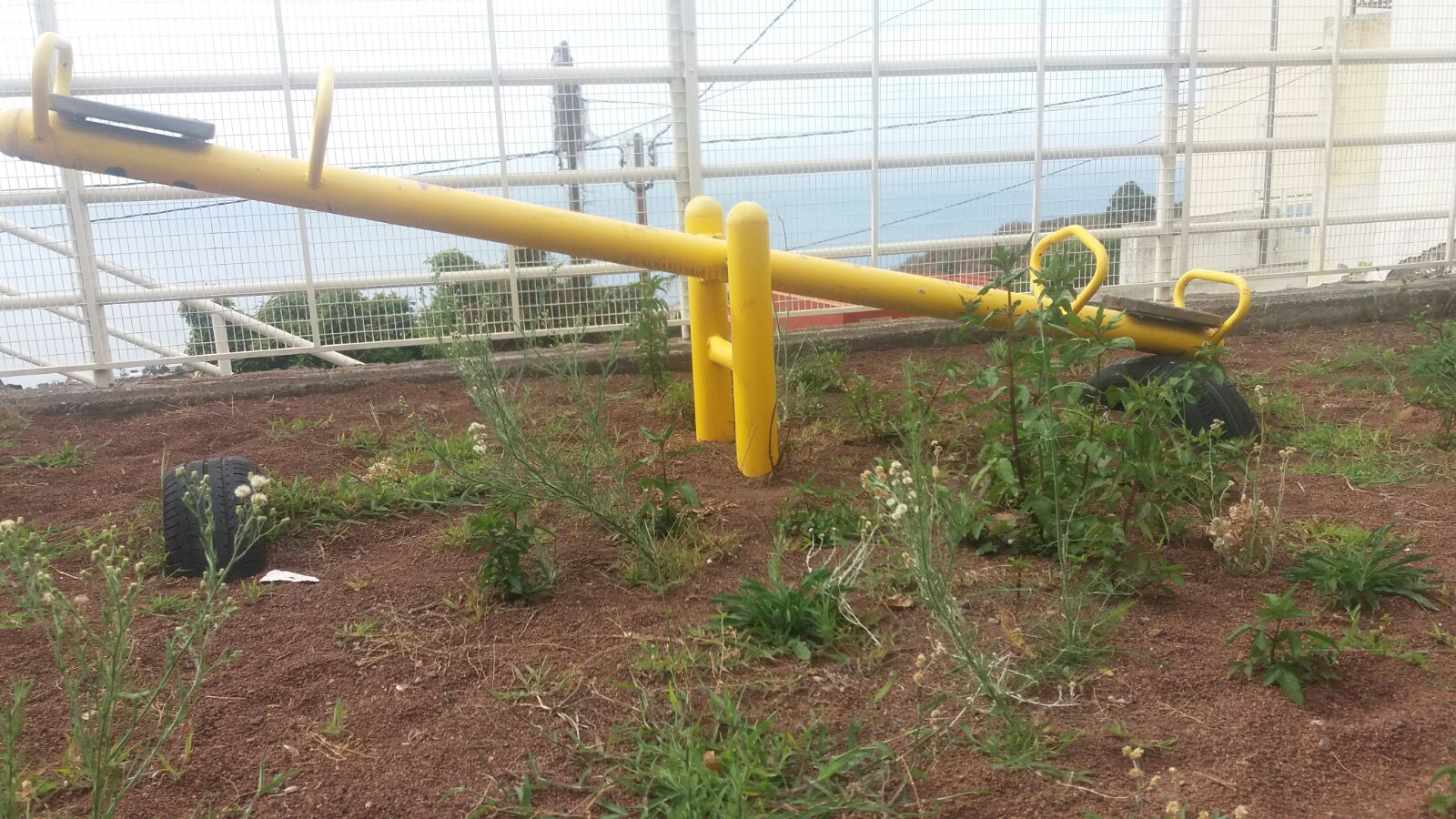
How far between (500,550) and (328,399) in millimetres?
2624

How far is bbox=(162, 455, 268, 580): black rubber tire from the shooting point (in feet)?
9.08

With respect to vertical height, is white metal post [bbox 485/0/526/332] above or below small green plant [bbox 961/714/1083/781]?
above

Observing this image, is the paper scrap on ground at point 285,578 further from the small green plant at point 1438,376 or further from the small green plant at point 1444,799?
the small green plant at point 1438,376

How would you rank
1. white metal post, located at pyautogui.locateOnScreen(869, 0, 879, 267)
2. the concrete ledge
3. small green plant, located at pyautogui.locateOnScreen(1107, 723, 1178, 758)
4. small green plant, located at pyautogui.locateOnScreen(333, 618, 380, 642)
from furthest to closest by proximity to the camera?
white metal post, located at pyautogui.locateOnScreen(869, 0, 879, 267) < the concrete ledge < small green plant, located at pyautogui.locateOnScreen(333, 618, 380, 642) < small green plant, located at pyautogui.locateOnScreen(1107, 723, 1178, 758)

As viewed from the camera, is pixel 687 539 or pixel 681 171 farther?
pixel 681 171

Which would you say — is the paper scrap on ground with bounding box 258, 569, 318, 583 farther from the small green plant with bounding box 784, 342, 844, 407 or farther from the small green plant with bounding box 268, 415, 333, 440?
the small green plant with bounding box 784, 342, 844, 407

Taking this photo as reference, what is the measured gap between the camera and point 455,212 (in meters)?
3.16

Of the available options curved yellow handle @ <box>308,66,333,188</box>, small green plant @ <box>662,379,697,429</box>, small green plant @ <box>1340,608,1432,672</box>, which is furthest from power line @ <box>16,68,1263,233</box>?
small green plant @ <box>1340,608,1432,672</box>

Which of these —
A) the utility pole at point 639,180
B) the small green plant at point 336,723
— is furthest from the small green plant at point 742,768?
the utility pole at point 639,180

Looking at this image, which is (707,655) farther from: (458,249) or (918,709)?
(458,249)

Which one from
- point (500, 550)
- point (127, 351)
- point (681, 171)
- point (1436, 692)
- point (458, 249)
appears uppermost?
point (681, 171)

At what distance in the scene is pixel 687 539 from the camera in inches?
112

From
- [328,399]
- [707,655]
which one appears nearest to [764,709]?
[707,655]

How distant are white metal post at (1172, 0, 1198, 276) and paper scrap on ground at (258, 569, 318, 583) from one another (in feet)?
18.3
